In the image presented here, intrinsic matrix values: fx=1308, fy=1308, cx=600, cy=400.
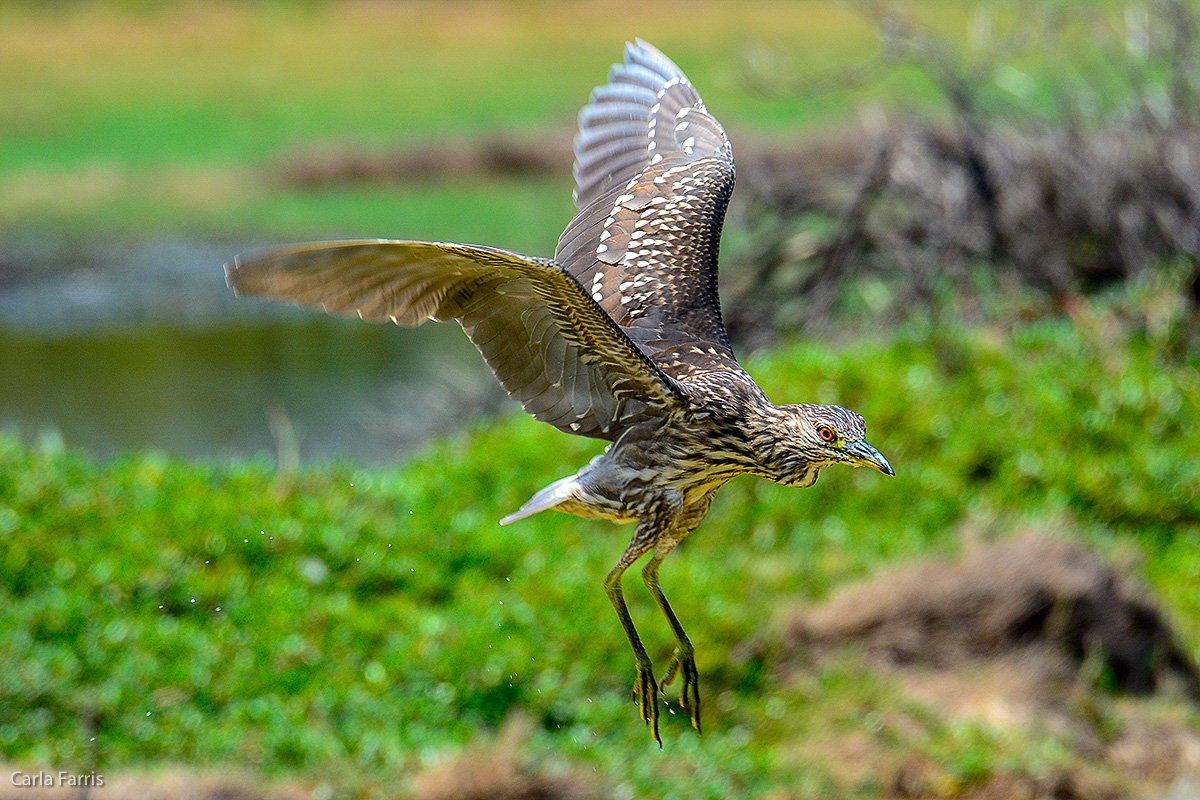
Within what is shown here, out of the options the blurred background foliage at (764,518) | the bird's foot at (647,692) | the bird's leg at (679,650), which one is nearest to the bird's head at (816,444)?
the bird's leg at (679,650)

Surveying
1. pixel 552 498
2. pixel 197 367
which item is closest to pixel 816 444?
pixel 552 498

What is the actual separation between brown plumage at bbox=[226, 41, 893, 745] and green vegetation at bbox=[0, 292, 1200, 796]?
2.54 meters

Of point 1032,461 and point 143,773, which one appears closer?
point 143,773

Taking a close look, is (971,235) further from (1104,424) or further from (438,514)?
(438,514)

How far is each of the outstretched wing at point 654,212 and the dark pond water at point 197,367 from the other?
17.8 ft

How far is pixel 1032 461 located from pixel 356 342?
29.8ft

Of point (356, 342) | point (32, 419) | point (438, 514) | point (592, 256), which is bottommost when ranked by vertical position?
point (356, 342)

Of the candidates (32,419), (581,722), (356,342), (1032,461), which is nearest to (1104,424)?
(1032,461)

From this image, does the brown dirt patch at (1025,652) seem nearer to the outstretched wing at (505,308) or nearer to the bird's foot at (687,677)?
the bird's foot at (687,677)

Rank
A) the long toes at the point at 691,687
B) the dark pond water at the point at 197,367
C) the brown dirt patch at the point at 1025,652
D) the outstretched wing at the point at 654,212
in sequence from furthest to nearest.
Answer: the dark pond water at the point at 197,367 < the brown dirt patch at the point at 1025,652 < the outstretched wing at the point at 654,212 < the long toes at the point at 691,687

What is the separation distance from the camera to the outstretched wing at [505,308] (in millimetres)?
1804

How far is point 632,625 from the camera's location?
83.0 inches

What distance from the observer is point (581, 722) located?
4.90 m

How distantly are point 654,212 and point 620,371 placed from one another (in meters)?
0.74
